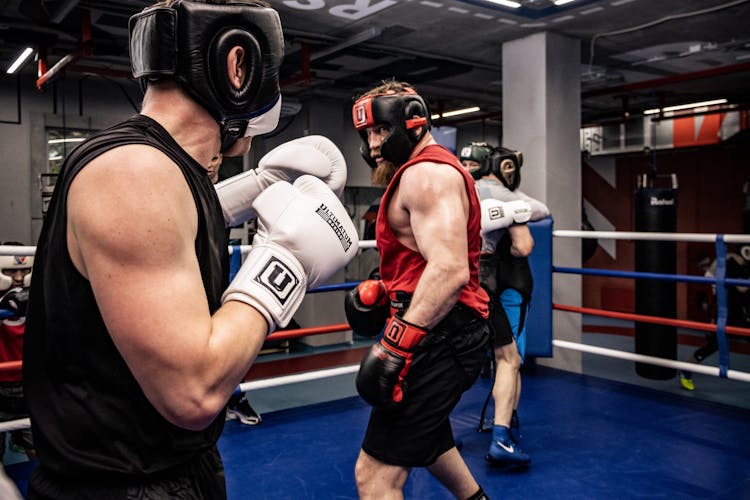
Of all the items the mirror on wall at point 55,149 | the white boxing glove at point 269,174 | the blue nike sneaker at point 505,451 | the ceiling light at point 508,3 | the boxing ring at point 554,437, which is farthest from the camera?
the mirror on wall at point 55,149

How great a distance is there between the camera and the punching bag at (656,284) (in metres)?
4.62

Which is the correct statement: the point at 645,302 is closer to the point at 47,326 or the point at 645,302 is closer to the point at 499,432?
the point at 499,432

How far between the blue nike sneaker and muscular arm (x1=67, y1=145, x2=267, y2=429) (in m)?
2.09

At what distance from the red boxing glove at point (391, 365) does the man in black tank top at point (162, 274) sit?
703mm

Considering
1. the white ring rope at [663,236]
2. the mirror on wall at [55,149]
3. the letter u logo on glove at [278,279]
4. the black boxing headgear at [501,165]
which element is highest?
the mirror on wall at [55,149]

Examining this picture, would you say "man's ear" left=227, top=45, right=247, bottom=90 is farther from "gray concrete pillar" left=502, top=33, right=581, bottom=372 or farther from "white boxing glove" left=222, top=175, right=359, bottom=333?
"gray concrete pillar" left=502, top=33, right=581, bottom=372

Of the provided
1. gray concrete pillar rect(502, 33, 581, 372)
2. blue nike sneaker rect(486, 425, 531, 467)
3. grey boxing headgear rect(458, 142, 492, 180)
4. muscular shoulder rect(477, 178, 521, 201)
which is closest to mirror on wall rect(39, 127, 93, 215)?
gray concrete pillar rect(502, 33, 581, 372)

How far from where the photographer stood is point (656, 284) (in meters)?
4.62

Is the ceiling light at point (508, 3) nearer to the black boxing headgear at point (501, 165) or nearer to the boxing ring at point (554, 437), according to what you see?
the black boxing headgear at point (501, 165)

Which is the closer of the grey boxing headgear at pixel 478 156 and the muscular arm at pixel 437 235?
the muscular arm at pixel 437 235

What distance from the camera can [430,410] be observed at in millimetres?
1689

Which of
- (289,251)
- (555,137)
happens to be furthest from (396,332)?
(555,137)

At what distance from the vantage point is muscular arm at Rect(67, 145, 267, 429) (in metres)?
0.70

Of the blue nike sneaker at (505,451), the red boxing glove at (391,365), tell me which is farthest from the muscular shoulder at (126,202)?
the blue nike sneaker at (505,451)
